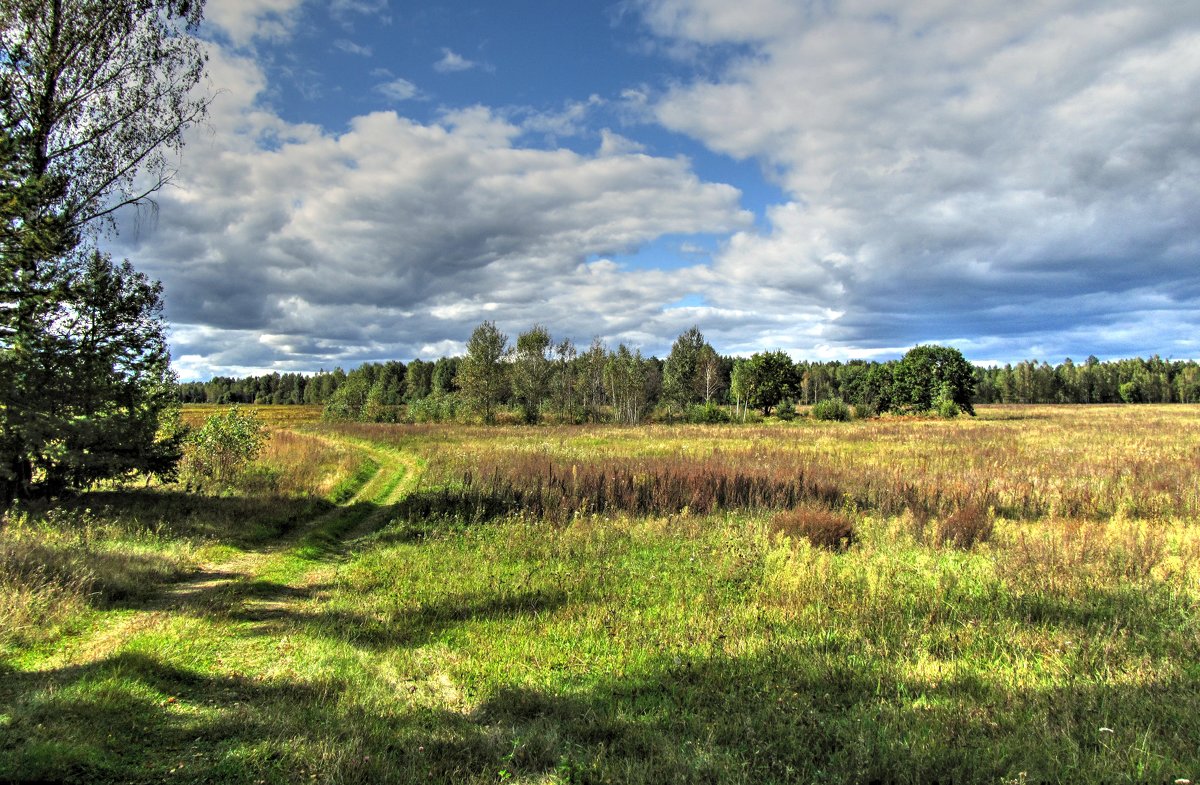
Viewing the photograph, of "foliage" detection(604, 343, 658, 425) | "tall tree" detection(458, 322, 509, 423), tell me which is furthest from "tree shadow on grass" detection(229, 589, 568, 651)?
"foliage" detection(604, 343, 658, 425)

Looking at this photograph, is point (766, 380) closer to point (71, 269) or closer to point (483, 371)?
point (483, 371)

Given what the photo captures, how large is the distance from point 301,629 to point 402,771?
3.72 m

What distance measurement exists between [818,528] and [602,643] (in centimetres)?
632

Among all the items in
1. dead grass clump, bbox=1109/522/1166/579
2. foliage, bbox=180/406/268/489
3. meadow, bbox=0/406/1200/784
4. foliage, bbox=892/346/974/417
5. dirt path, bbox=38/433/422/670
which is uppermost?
foliage, bbox=892/346/974/417

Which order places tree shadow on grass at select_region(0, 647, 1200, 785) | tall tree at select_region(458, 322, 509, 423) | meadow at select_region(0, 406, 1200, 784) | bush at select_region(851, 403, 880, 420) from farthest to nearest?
bush at select_region(851, 403, 880, 420), tall tree at select_region(458, 322, 509, 423), meadow at select_region(0, 406, 1200, 784), tree shadow on grass at select_region(0, 647, 1200, 785)

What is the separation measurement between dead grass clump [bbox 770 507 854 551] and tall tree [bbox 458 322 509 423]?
51.3m

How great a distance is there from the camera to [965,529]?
10898mm

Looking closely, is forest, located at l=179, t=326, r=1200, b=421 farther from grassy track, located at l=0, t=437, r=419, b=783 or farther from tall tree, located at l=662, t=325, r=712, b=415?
grassy track, located at l=0, t=437, r=419, b=783

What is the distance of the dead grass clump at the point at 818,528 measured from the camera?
A: 10.5m

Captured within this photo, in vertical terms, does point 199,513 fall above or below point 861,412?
below

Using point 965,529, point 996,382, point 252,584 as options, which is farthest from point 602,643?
point 996,382

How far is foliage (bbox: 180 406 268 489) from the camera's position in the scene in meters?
16.7

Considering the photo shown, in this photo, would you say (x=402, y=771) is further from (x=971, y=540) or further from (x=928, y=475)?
(x=928, y=475)

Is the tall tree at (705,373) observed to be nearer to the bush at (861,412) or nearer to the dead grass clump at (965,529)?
the bush at (861,412)
